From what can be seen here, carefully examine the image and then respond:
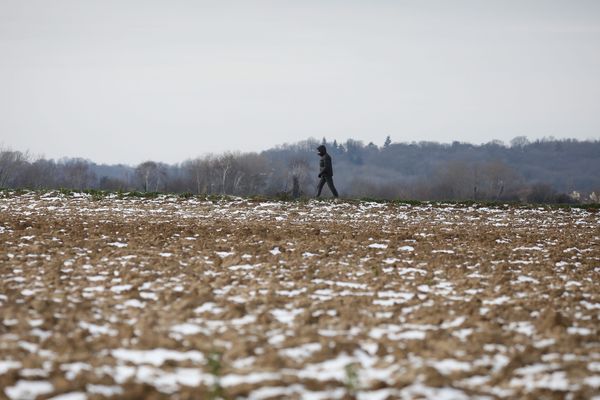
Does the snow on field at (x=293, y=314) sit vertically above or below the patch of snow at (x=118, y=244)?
below

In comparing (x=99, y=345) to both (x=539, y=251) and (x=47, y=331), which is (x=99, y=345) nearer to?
(x=47, y=331)

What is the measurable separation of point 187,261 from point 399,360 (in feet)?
17.2

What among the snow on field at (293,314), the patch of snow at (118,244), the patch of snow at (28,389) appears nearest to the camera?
the patch of snow at (28,389)

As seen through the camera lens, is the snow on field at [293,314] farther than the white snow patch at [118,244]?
Answer: No

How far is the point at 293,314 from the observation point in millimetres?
6480

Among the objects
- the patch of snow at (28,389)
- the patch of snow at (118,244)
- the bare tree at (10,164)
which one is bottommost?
the patch of snow at (28,389)

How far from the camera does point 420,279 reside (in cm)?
852

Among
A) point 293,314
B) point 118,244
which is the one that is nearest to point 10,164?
point 118,244

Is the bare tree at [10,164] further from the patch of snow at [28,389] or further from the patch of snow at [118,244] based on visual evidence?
the patch of snow at [28,389]

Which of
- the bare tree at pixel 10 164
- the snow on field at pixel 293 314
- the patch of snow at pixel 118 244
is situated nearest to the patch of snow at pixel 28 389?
the snow on field at pixel 293 314

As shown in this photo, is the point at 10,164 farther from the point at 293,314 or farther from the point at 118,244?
the point at 293,314

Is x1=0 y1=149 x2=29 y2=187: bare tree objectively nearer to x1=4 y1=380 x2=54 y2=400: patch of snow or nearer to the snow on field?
the snow on field

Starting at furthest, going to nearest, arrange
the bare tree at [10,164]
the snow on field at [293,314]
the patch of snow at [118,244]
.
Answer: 1. the bare tree at [10,164]
2. the patch of snow at [118,244]
3. the snow on field at [293,314]

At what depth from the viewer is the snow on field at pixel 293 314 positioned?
465 cm
